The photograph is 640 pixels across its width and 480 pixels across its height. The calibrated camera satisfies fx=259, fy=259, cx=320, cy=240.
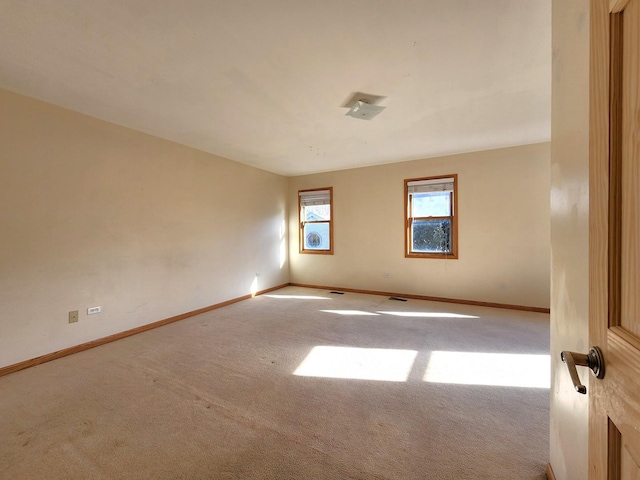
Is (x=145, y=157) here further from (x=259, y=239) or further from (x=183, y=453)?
(x=183, y=453)

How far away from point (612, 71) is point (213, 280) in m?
4.35

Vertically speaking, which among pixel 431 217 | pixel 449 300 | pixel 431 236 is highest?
pixel 431 217

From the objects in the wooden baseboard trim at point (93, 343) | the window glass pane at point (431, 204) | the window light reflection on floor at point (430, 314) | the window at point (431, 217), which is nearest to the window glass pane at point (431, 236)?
the window at point (431, 217)

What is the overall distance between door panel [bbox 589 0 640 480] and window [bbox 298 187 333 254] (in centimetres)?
479

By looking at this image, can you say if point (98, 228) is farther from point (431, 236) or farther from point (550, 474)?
point (431, 236)

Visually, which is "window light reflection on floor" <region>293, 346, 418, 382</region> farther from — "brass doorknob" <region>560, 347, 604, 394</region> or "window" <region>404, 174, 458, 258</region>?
"window" <region>404, 174, 458, 258</region>

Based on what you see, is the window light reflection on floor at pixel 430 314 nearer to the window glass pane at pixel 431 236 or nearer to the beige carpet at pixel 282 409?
the beige carpet at pixel 282 409

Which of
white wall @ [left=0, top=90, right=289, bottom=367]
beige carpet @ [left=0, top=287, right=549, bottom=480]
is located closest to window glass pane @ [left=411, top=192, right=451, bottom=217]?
beige carpet @ [left=0, top=287, right=549, bottom=480]

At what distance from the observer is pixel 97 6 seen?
1.45m

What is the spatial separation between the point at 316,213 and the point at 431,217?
2.28 m

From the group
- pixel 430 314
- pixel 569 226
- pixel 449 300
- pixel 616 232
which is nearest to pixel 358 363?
pixel 430 314

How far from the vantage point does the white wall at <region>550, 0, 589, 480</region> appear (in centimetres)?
86

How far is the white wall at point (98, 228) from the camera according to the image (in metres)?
2.31

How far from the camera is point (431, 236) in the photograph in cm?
450
